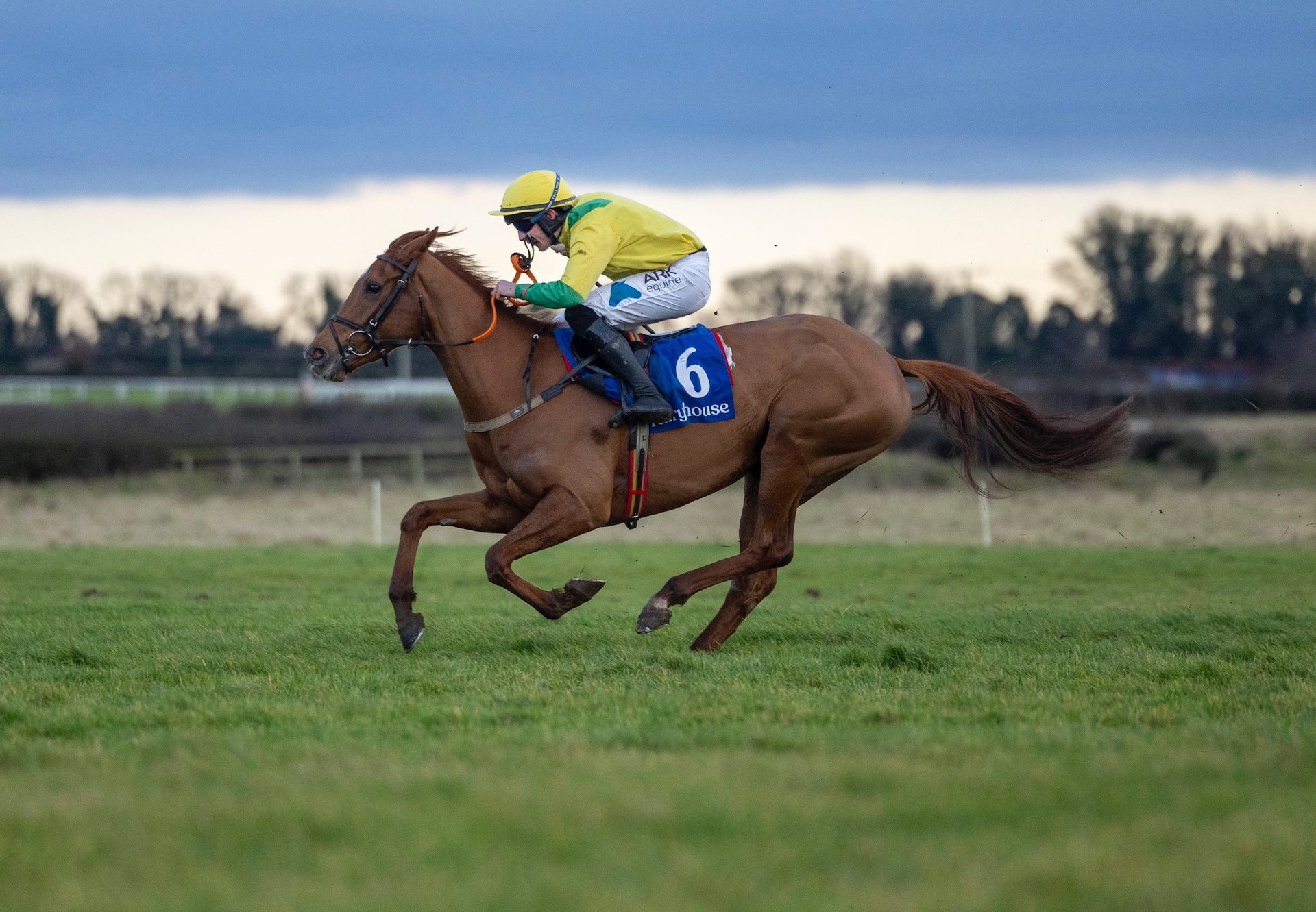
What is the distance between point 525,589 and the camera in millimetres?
7176

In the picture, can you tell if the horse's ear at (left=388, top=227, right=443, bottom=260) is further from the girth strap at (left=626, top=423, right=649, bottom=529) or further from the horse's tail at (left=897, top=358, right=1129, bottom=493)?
the horse's tail at (left=897, top=358, right=1129, bottom=493)

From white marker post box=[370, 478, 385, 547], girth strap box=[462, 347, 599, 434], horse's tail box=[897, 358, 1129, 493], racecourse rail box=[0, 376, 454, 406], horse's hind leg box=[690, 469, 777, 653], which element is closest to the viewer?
girth strap box=[462, 347, 599, 434]

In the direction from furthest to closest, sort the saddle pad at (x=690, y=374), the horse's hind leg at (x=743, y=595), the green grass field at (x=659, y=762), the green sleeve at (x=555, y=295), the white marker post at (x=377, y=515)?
1. the white marker post at (x=377, y=515)
2. the horse's hind leg at (x=743, y=595)
3. the saddle pad at (x=690, y=374)
4. the green sleeve at (x=555, y=295)
5. the green grass field at (x=659, y=762)

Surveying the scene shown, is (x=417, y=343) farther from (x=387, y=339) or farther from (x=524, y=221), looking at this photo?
(x=524, y=221)

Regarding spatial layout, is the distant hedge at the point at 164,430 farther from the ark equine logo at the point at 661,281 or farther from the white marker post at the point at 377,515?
the ark equine logo at the point at 661,281

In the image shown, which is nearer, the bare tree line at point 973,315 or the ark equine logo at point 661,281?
the ark equine logo at point 661,281

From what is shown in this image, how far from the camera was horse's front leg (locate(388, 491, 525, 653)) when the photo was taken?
7270 millimetres

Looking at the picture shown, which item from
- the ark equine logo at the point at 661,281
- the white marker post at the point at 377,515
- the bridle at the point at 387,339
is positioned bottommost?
the white marker post at the point at 377,515

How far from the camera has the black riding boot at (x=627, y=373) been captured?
7.25 m

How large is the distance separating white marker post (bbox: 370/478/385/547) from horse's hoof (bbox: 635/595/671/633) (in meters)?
11.3

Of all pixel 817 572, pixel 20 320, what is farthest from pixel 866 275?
pixel 817 572

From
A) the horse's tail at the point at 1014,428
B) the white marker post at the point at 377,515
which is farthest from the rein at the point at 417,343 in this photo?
the white marker post at the point at 377,515

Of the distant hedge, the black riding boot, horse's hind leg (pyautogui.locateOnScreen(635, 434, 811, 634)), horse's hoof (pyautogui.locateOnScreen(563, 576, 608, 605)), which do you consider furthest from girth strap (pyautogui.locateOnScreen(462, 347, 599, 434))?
the distant hedge

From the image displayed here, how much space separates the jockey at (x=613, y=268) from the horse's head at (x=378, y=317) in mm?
493
